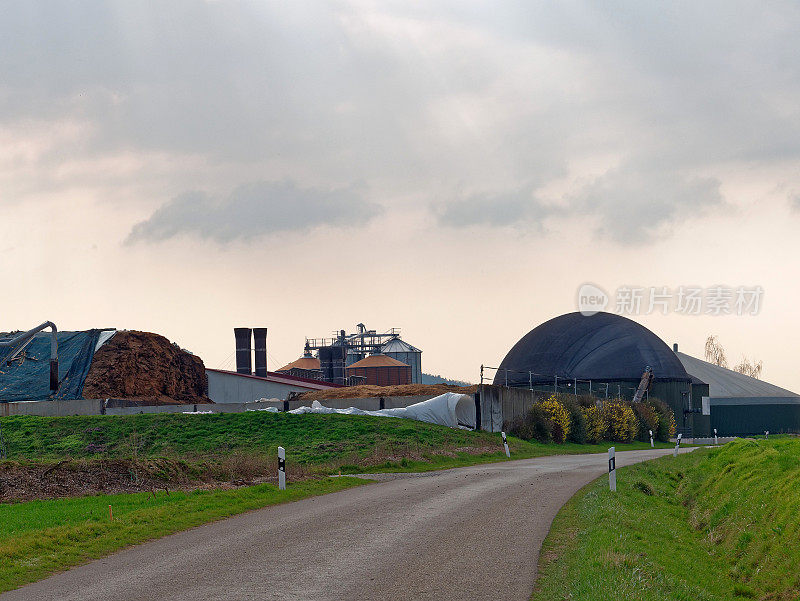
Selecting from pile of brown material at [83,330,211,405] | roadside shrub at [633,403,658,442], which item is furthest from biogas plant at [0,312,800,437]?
roadside shrub at [633,403,658,442]

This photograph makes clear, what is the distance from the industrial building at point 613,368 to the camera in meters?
85.2

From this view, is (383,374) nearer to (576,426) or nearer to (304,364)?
(304,364)

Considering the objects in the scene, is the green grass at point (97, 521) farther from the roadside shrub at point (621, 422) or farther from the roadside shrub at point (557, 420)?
the roadside shrub at point (621, 422)

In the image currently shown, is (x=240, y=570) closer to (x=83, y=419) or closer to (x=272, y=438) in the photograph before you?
(x=272, y=438)

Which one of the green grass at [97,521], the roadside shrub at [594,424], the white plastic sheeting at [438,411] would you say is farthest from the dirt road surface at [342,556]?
the roadside shrub at [594,424]

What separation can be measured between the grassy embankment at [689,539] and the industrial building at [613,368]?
185 ft

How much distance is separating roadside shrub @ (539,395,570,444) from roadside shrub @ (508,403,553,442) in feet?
1.44

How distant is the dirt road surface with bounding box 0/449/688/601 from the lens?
34.7ft

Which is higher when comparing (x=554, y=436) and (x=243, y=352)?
(x=243, y=352)

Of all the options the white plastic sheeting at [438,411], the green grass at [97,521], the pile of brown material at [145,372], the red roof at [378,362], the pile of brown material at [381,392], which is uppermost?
the red roof at [378,362]

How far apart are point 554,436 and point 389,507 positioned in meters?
36.8

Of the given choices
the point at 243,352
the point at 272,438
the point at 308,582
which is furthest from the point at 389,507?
the point at 243,352

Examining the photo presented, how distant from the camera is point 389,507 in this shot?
19.3 m

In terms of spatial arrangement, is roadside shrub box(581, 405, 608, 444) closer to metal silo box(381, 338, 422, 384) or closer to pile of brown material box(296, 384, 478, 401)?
pile of brown material box(296, 384, 478, 401)
